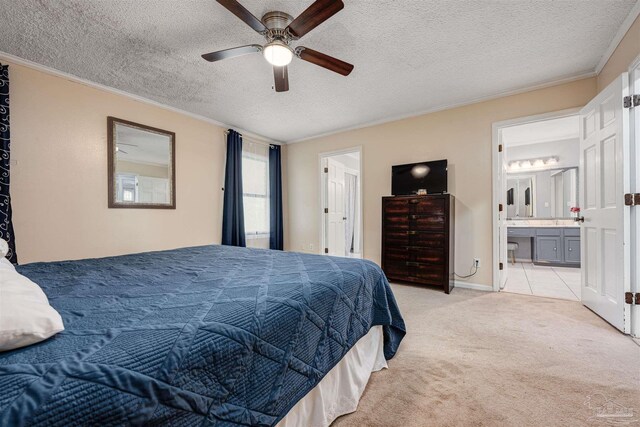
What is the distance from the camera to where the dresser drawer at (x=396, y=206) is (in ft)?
12.2

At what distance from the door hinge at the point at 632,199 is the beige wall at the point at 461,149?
1356 mm

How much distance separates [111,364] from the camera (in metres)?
0.61

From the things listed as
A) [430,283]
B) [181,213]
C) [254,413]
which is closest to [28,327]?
[254,413]

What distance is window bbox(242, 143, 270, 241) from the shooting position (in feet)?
15.6

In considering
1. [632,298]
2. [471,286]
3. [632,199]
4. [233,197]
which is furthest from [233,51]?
[471,286]

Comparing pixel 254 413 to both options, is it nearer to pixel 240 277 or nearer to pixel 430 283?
pixel 240 277

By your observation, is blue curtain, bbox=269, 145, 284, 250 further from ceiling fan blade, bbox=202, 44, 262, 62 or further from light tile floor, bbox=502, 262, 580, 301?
light tile floor, bbox=502, 262, 580, 301

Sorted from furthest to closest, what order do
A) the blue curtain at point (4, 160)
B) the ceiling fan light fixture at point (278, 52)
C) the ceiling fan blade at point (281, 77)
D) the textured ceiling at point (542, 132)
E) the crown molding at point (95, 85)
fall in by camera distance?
1. the textured ceiling at point (542, 132)
2. the crown molding at point (95, 85)
3. the blue curtain at point (4, 160)
4. the ceiling fan blade at point (281, 77)
5. the ceiling fan light fixture at point (278, 52)

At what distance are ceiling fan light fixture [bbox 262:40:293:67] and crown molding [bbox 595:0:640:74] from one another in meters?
2.60

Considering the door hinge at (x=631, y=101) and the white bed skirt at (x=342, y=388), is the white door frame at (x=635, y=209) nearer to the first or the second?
the door hinge at (x=631, y=101)

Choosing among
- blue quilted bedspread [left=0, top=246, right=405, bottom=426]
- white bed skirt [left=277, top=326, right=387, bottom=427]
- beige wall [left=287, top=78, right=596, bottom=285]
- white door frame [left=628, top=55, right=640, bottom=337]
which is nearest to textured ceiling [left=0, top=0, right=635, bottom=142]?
beige wall [left=287, top=78, right=596, bottom=285]

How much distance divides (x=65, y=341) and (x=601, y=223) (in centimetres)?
377

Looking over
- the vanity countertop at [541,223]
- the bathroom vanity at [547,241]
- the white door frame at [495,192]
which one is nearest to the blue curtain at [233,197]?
the white door frame at [495,192]

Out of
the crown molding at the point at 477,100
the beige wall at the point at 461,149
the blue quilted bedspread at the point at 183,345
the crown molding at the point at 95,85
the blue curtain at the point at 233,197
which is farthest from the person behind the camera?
the blue curtain at the point at 233,197
